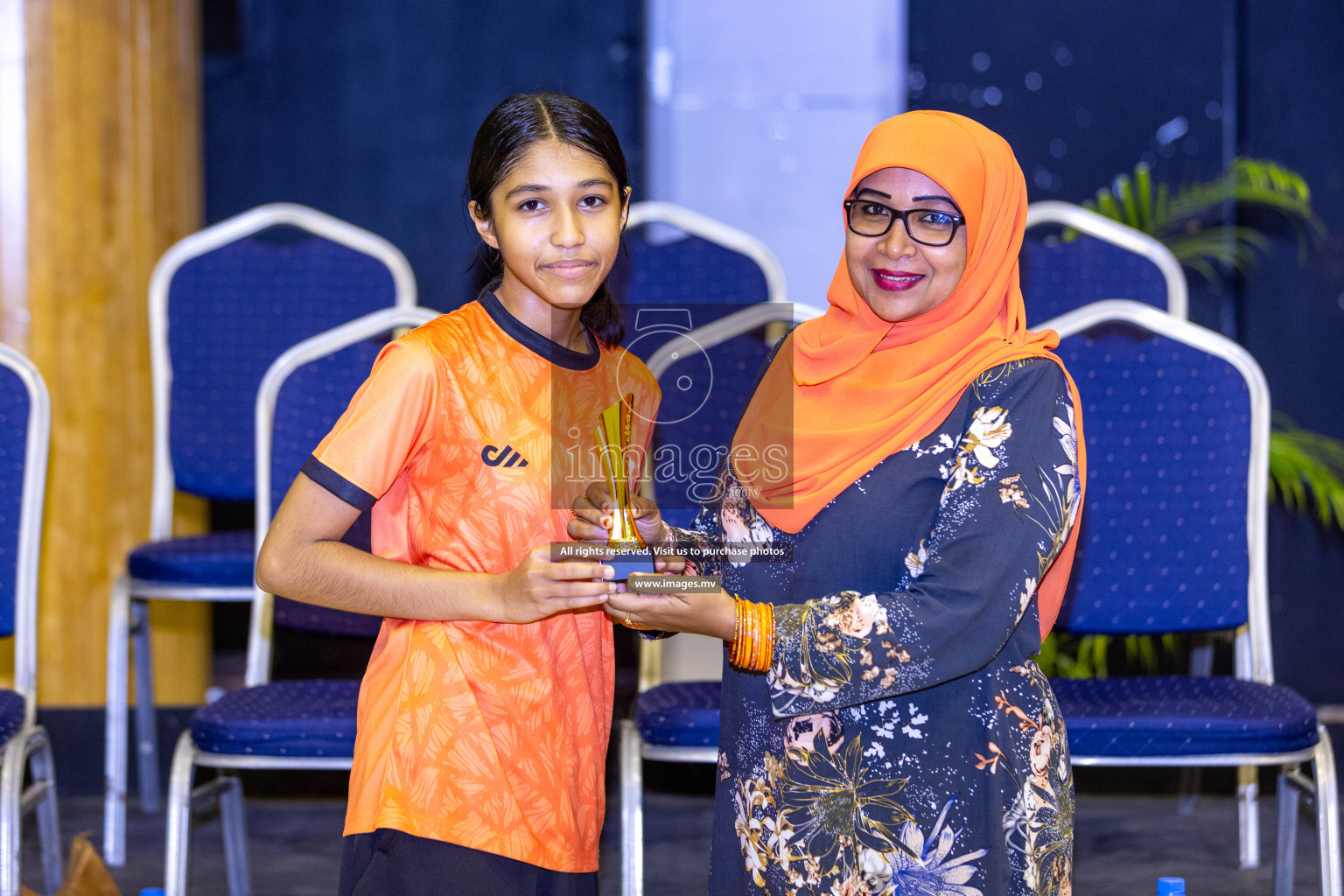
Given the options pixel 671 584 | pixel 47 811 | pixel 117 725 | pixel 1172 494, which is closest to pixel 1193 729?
pixel 1172 494

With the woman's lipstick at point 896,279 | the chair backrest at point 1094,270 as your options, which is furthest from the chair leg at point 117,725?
the chair backrest at point 1094,270

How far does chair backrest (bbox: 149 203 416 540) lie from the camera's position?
2.51m

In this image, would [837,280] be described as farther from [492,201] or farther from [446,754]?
[446,754]

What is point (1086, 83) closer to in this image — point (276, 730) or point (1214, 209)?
point (1214, 209)

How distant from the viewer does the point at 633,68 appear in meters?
3.55

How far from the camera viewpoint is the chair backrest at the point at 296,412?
196cm

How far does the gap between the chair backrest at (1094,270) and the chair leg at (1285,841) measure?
985 millimetres

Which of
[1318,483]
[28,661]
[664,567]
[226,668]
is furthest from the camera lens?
[226,668]

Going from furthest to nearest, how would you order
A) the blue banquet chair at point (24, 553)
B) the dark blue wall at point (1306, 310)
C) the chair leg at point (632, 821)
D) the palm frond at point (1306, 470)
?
1. the dark blue wall at point (1306, 310)
2. the palm frond at point (1306, 470)
3. the blue banquet chair at point (24, 553)
4. the chair leg at point (632, 821)

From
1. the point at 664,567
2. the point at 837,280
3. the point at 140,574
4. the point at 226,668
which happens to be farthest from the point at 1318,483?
the point at 226,668

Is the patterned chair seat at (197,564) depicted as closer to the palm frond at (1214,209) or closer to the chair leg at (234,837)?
the chair leg at (234,837)

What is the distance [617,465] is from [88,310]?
6.94ft

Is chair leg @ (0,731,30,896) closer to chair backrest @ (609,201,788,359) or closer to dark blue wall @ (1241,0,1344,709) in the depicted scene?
chair backrest @ (609,201,788,359)

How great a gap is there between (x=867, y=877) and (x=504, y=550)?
46 centimetres
